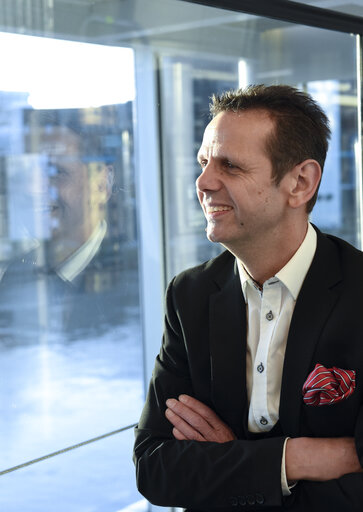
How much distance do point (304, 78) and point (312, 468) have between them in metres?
2.77

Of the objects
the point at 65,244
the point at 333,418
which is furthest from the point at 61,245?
the point at 333,418

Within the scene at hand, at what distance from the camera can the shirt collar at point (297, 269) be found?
211 cm

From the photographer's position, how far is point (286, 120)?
82.6 inches

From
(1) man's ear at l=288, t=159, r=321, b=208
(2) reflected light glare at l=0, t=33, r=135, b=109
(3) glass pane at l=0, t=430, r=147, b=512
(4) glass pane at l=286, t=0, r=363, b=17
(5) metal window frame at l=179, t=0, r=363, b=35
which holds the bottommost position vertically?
(3) glass pane at l=0, t=430, r=147, b=512

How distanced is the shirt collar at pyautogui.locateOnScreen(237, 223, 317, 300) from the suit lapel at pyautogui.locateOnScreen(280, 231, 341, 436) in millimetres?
28

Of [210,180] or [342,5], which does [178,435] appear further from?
[342,5]

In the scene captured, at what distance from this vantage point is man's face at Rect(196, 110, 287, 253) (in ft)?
6.75

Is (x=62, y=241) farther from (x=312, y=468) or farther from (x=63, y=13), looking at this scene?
(x=312, y=468)

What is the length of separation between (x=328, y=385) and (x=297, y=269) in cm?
35

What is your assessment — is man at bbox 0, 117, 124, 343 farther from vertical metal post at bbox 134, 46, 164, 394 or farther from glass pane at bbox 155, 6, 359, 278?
glass pane at bbox 155, 6, 359, 278

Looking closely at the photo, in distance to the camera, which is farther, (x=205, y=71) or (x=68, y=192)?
(x=205, y=71)

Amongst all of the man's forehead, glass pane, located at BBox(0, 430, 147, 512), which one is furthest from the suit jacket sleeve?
glass pane, located at BBox(0, 430, 147, 512)

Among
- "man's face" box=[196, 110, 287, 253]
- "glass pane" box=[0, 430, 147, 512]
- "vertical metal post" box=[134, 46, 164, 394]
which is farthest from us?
"vertical metal post" box=[134, 46, 164, 394]

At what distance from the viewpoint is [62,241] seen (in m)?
3.26
